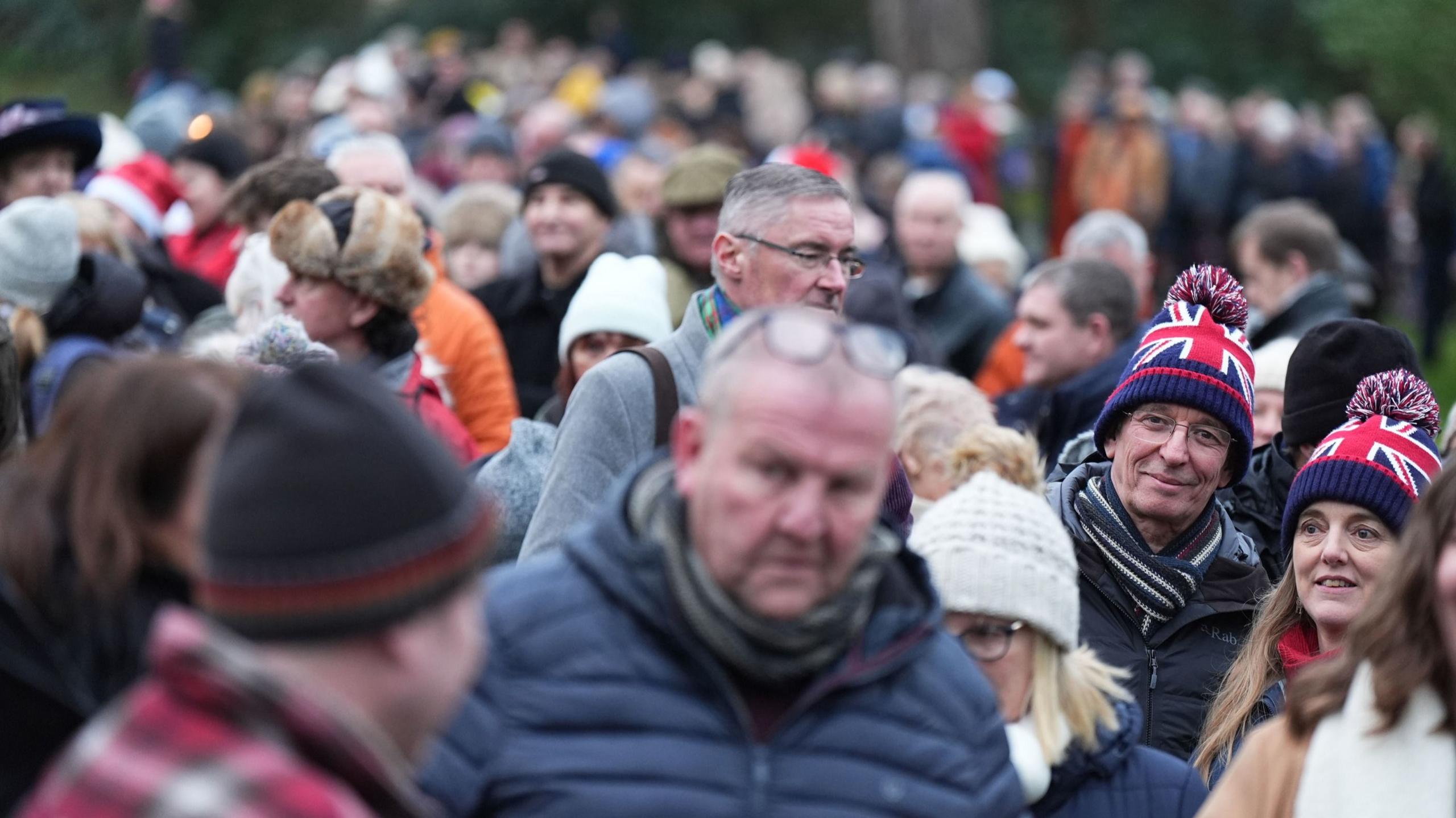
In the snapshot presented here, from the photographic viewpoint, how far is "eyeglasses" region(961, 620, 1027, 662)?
11.5 ft

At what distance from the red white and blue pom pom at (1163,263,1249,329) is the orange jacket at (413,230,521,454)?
8.64 feet

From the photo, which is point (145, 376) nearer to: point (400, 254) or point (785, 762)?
point (785, 762)

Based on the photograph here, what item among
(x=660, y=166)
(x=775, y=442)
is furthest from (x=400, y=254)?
(x=660, y=166)

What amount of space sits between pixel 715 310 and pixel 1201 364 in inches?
54.5

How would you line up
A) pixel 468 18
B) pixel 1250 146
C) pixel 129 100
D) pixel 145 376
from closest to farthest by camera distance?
pixel 145 376 → pixel 1250 146 → pixel 129 100 → pixel 468 18

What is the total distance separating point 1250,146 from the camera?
20.9 meters

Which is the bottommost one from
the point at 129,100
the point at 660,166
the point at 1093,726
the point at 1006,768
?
the point at 129,100

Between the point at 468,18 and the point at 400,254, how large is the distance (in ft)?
86.6

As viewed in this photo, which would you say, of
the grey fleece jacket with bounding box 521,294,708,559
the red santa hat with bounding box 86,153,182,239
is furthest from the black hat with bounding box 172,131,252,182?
the grey fleece jacket with bounding box 521,294,708,559

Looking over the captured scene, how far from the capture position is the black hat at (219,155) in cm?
930

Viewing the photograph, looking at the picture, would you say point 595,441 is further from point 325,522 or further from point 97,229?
point 97,229

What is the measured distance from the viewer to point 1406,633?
294cm

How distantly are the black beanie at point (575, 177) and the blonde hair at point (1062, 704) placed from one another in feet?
14.8

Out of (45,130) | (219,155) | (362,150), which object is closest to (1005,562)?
(362,150)
